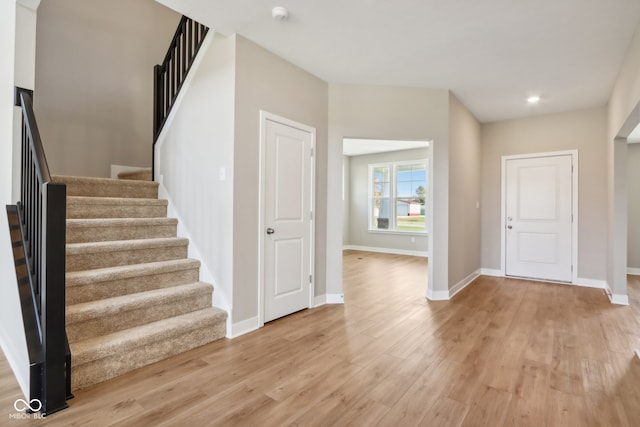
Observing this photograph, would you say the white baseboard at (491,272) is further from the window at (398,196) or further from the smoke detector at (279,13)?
the smoke detector at (279,13)

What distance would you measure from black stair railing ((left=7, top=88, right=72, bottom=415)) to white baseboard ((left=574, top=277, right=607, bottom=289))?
6.19m

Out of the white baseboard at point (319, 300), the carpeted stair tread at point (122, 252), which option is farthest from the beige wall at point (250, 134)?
the white baseboard at point (319, 300)

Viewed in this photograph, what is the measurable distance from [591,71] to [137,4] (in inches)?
237

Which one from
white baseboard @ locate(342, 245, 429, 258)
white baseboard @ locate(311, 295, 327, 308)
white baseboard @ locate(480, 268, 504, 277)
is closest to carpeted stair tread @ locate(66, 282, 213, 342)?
white baseboard @ locate(311, 295, 327, 308)

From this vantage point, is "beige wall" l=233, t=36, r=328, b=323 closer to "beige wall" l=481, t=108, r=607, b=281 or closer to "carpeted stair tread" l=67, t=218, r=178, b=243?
"carpeted stair tread" l=67, t=218, r=178, b=243

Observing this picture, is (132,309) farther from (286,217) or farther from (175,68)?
(175,68)

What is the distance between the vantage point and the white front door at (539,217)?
5047 millimetres

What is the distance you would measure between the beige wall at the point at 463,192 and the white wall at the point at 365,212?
99.6 inches

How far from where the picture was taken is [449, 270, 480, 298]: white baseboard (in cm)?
437

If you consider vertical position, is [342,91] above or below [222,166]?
above

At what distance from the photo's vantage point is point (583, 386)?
7.03 feet

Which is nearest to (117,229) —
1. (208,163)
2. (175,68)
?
(208,163)

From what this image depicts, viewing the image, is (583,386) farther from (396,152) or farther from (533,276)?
(396,152)

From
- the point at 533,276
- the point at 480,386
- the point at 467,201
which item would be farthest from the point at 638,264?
the point at 480,386
